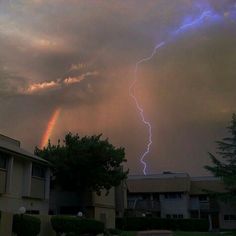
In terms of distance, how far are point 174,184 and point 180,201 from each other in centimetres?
260

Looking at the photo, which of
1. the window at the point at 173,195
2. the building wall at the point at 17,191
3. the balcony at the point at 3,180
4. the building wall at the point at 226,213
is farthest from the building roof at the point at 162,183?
the balcony at the point at 3,180

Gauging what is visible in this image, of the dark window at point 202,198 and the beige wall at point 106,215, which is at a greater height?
the dark window at point 202,198

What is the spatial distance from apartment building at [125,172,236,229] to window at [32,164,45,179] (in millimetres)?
32101

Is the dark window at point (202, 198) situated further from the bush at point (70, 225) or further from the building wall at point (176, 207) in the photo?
the bush at point (70, 225)

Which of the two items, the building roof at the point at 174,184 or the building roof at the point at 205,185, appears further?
the building roof at the point at 205,185

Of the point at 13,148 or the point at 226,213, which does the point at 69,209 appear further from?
the point at 226,213

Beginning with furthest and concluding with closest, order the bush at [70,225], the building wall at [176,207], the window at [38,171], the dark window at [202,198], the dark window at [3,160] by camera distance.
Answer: the dark window at [202,198] → the building wall at [176,207] → the window at [38,171] → the dark window at [3,160] → the bush at [70,225]

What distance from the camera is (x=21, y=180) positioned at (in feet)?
112

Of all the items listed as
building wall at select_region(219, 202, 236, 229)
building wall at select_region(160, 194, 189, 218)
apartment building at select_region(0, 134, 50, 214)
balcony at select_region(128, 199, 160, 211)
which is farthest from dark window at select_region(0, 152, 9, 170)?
building wall at select_region(219, 202, 236, 229)

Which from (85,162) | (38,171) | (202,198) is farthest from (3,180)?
(202,198)

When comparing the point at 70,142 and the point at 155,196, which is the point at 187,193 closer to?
the point at 155,196

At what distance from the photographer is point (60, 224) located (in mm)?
27422

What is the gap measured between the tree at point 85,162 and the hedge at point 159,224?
13445 mm

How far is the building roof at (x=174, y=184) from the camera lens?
68750mm
